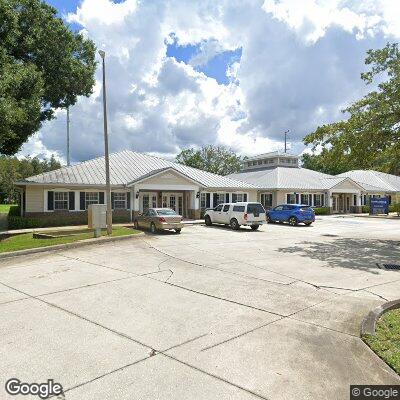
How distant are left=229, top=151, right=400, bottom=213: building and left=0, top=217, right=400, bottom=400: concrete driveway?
96.2 ft

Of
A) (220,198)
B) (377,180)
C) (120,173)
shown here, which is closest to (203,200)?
(220,198)

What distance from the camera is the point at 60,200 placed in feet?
92.1

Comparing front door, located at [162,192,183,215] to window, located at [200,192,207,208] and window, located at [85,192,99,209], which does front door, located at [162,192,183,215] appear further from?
window, located at [85,192,99,209]

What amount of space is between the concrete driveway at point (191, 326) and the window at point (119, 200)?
16950mm

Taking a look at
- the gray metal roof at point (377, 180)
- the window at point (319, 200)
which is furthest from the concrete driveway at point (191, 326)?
the gray metal roof at point (377, 180)

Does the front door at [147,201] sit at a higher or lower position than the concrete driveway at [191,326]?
higher

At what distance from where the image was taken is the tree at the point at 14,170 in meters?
82.7

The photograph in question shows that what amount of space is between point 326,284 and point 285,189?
105 feet

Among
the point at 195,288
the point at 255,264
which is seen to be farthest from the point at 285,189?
the point at 195,288

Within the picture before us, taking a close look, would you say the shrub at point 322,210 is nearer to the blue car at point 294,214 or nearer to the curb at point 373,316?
the blue car at point 294,214

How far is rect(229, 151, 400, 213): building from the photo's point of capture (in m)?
42.1

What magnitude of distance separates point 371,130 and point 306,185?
26193 mm

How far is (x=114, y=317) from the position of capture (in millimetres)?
7016

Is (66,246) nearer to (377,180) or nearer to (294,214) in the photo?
(294,214)
